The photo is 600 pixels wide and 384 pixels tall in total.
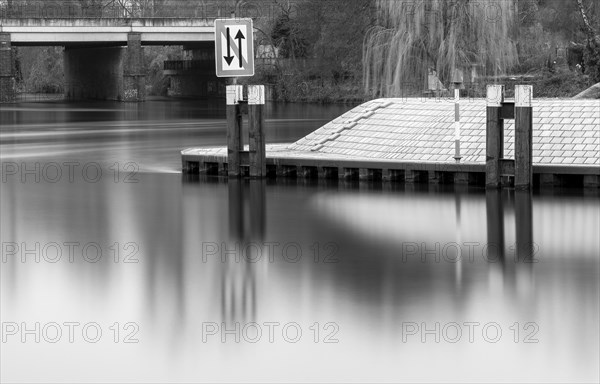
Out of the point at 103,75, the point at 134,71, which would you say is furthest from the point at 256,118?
the point at 103,75

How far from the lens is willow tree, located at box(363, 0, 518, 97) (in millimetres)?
46750

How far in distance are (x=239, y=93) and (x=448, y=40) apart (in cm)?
2304

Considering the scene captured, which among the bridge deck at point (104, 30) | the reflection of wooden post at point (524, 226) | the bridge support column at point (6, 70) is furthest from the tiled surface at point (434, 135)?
the bridge support column at point (6, 70)

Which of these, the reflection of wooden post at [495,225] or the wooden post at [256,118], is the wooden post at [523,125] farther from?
the wooden post at [256,118]

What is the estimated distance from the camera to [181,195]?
2361 centimetres

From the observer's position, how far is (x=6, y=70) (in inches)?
3145

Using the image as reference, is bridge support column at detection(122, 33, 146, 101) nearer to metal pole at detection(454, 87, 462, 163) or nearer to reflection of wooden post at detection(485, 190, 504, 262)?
metal pole at detection(454, 87, 462, 163)

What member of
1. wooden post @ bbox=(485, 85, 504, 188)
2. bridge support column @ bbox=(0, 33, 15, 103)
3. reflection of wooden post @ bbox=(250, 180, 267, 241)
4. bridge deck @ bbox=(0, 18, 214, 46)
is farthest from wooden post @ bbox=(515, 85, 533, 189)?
bridge support column @ bbox=(0, 33, 15, 103)

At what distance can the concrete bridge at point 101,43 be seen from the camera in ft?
260

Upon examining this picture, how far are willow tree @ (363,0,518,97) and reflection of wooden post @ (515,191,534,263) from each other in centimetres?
2503

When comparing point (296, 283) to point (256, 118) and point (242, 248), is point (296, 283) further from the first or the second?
point (256, 118)

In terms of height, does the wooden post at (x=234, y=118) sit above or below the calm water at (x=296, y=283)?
above

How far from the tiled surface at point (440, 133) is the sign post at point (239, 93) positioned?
231 centimetres

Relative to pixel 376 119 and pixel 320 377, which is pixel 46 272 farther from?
pixel 376 119
